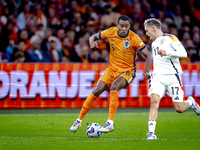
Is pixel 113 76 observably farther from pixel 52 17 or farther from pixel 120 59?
pixel 52 17

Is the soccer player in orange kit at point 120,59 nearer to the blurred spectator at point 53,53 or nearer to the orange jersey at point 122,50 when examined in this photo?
the orange jersey at point 122,50

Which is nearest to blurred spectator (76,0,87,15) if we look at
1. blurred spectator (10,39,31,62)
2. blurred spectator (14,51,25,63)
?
blurred spectator (10,39,31,62)

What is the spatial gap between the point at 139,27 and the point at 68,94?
4632mm

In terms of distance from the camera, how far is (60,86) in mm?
11969

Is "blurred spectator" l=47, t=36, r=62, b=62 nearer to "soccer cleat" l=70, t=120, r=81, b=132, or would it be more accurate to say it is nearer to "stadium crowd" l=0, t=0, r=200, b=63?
"stadium crowd" l=0, t=0, r=200, b=63

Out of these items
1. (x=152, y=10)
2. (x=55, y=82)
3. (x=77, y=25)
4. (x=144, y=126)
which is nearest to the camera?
(x=144, y=126)

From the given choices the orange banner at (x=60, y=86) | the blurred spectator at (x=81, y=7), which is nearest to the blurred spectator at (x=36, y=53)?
the orange banner at (x=60, y=86)

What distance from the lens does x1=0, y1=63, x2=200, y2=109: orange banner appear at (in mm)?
11734

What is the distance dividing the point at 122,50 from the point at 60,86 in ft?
16.5

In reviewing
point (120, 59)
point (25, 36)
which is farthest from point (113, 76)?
point (25, 36)

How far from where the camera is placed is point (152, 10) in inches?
642

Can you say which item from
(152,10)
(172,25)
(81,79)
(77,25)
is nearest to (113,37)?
(81,79)

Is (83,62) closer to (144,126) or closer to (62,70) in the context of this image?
(62,70)

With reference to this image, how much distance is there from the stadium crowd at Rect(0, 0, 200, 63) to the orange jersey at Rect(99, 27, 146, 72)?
4.54m
